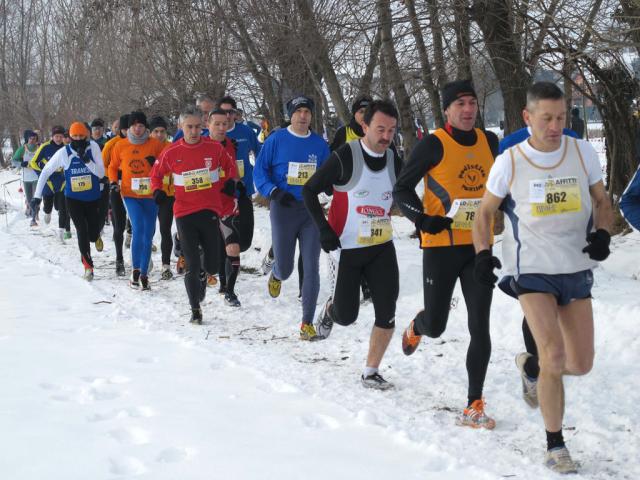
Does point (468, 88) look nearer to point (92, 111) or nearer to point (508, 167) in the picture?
point (508, 167)

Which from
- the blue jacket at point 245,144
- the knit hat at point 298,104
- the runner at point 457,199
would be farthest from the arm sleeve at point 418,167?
the blue jacket at point 245,144

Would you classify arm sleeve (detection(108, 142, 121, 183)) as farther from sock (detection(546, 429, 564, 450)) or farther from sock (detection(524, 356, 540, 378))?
sock (detection(546, 429, 564, 450))

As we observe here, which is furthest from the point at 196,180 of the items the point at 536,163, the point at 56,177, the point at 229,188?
the point at 56,177

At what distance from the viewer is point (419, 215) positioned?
14.9 feet

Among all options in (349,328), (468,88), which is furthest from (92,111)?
(468,88)

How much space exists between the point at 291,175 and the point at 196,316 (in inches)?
61.1

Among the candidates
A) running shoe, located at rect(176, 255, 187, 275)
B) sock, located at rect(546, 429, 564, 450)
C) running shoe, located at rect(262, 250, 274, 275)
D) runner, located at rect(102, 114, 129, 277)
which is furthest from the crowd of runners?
running shoe, located at rect(176, 255, 187, 275)

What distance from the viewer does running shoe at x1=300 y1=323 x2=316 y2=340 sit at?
21.9ft

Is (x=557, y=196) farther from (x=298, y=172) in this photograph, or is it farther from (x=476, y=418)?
(x=298, y=172)

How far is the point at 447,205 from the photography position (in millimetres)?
4699

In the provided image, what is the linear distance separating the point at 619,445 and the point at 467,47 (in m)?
6.25

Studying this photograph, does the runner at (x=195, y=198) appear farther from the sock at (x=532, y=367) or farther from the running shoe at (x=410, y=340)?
the sock at (x=532, y=367)

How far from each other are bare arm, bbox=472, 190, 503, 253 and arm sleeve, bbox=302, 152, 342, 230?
143 cm

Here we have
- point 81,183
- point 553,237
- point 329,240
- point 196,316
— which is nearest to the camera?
point 553,237
